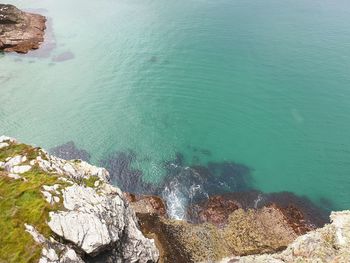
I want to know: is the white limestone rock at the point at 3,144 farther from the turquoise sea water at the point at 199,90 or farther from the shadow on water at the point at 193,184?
the turquoise sea water at the point at 199,90

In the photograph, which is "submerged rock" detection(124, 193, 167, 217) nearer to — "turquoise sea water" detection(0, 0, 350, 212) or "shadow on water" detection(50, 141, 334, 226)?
"shadow on water" detection(50, 141, 334, 226)

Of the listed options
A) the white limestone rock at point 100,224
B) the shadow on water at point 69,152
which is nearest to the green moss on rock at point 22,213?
the white limestone rock at point 100,224

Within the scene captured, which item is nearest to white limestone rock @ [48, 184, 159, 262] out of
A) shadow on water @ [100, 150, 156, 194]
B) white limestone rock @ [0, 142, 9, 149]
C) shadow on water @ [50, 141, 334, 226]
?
white limestone rock @ [0, 142, 9, 149]

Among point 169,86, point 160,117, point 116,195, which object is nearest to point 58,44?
point 169,86

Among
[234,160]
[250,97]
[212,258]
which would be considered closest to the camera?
[212,258]

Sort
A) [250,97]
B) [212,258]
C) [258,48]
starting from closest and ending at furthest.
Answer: [212,258]
[250,97]
[258,48]

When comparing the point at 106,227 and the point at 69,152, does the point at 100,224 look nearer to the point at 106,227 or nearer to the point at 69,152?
the point at 106,227

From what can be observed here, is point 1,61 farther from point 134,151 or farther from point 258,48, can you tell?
point 258,48
